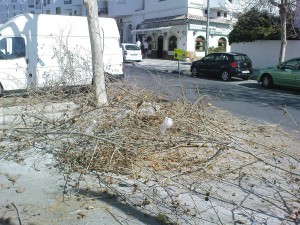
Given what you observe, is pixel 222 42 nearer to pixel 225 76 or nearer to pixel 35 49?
pixel 225 76

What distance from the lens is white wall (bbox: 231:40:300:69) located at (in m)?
21.6

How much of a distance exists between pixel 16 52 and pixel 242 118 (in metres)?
7.54

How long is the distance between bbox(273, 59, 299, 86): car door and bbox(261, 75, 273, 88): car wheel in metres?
0.32

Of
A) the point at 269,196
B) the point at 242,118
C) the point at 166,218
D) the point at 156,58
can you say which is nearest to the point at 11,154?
the point at 166,218

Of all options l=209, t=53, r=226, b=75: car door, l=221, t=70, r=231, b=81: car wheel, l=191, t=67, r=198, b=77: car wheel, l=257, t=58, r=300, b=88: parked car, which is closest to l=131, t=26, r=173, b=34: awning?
l=191, t=67, r=198, b=77: car wheel

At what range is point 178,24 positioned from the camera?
106 feet

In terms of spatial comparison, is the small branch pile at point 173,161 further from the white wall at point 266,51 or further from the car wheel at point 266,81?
the white wall at point 266,51

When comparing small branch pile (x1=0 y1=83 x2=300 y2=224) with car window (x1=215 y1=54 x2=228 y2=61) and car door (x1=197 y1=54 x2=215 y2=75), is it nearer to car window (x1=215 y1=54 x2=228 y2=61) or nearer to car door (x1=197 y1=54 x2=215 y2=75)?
car window (x1=215 y1=54 x2=228 y2=61)

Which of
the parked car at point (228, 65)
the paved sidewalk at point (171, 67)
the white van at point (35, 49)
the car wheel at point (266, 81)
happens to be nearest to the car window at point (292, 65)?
the car wheel at point (266, 81)

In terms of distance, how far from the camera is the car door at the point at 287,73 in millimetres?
14299

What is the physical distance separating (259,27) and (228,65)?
21.1 feet

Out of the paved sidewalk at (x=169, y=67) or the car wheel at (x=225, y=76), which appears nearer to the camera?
the car wheel at (x=225, y=76)

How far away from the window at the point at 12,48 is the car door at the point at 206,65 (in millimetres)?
10798

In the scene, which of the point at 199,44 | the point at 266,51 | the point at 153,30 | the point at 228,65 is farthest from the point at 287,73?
the point at 153,30
